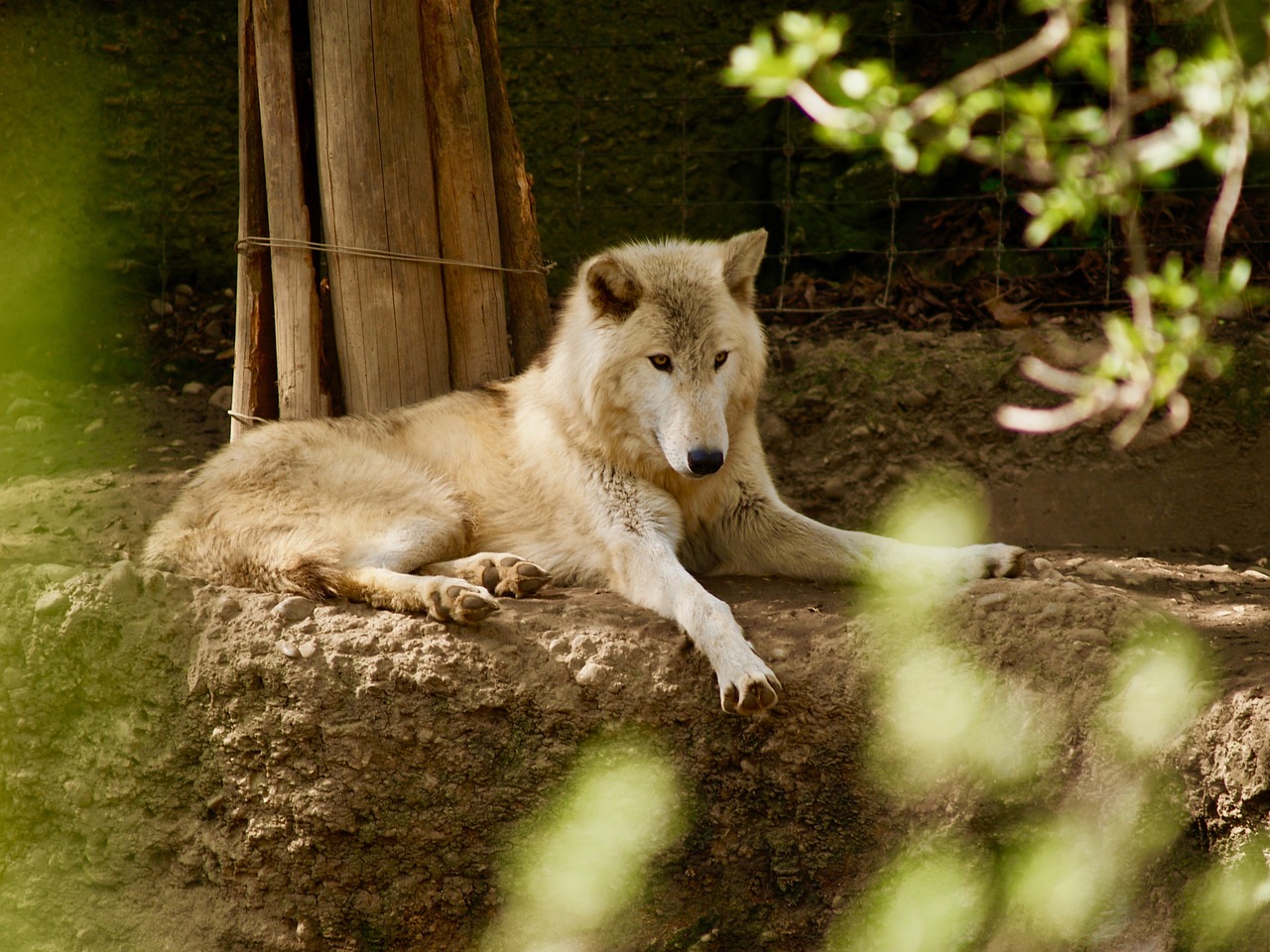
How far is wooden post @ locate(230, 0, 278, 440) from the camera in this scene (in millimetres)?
4723

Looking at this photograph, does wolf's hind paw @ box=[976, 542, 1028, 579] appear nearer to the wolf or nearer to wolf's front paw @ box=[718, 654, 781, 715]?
the wolf

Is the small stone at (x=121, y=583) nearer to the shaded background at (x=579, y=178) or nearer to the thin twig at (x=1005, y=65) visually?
the thin twig at (x=1005, y=65)

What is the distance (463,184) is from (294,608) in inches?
76.4

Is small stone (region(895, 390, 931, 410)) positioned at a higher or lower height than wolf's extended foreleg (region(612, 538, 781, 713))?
higher

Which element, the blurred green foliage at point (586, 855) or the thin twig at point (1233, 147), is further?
the blurred green foliage at point (586, 855)

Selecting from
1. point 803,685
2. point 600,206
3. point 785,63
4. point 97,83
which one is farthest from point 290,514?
point 97,83

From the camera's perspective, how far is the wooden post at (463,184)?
4.73 meters

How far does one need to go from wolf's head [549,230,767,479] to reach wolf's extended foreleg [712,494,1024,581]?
371 mm

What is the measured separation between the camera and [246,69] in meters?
4.70

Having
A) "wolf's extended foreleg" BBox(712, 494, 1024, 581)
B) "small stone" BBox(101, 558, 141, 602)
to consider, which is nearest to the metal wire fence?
"wolf's extended foreleg" BBox(712, 494, 1024, 581)

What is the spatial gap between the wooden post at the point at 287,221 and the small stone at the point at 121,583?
1.11 metres

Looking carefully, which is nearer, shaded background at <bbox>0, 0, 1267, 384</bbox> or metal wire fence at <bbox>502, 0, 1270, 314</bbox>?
shaded background at <bbox>0, 0, 1267, 384</bbox>

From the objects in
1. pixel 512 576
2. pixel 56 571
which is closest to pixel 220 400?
pixel 56 571

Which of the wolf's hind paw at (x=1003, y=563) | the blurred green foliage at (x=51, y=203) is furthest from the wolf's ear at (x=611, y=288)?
the blurred green foliage at (x=51, y=203)
